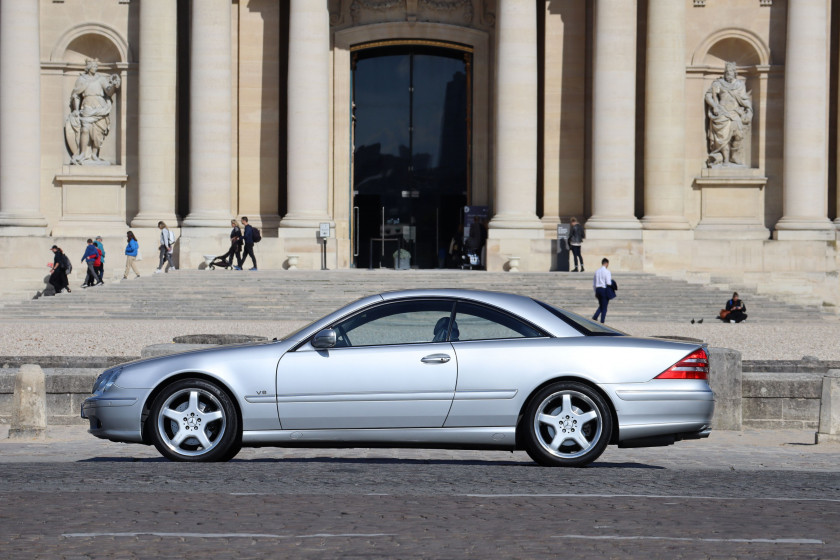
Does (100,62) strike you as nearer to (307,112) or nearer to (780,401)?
(307,112)

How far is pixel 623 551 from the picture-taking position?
275 inches

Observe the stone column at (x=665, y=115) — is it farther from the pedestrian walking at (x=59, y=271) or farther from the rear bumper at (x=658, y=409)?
the rear bumper at (x=658, y=409)

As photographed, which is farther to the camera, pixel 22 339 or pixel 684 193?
pixel 684 193

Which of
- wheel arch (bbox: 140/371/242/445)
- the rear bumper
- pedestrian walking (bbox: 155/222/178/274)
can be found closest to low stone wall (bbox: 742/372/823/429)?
the rear bumper

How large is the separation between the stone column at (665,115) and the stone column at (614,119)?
928 mm

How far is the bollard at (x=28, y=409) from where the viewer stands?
12.6 meters

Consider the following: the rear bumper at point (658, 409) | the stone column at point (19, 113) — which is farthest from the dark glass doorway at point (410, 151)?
the rear bumper at point (658, 409)

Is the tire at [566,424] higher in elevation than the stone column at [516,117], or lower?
lower

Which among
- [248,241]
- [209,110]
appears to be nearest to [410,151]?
[209,110]

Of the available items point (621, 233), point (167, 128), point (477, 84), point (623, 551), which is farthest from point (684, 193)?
point (623, 551)

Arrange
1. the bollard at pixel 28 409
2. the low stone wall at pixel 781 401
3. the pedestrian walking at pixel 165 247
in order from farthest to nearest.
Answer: the pedestrian walking at pixel 165 247 → the low stone wall at pixel 781 401 → the bollard at pixel 28 409

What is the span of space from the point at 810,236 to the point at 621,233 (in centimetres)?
578

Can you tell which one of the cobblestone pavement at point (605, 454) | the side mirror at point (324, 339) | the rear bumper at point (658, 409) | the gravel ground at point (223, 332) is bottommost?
the gravel ground at point (223, 332)

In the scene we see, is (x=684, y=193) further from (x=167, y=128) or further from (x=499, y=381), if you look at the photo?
(x=499, y=381)
